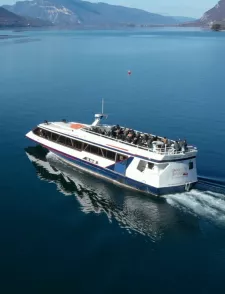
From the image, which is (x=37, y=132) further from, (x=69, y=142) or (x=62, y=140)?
(x=69, y=142)

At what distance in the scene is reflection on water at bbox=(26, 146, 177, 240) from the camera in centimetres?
3095

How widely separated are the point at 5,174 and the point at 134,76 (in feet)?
200

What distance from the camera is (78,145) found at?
41.8m

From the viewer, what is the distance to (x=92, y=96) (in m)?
73.8

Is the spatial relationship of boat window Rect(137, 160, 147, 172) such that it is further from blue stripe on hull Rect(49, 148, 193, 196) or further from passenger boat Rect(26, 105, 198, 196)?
blue stripe on hull Rect(49, 148, 193, 196)

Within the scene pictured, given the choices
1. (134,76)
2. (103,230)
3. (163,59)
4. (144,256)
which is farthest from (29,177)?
(163,59)

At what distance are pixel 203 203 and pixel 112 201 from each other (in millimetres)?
7233

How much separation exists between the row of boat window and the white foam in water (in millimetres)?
6170

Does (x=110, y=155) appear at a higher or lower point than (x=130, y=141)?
lower

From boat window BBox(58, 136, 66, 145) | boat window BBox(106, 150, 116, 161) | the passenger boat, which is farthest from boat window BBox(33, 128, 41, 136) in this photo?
boat window BBox(106, 150, 116, 161)

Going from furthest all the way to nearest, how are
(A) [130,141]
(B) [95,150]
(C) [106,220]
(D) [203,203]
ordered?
1. (B) [95,150]
2. (A) [130,141]
3. (D) [203,203]
4. (C) [106,220]

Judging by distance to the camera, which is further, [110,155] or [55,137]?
[55,137]

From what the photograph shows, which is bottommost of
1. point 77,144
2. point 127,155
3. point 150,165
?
point 77,144

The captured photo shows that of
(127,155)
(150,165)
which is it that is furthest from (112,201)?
(127,155)
